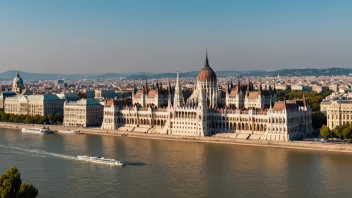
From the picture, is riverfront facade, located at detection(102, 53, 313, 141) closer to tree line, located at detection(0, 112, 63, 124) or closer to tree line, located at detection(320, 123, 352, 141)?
tree line, located at detection(320, 123, 352, 141)

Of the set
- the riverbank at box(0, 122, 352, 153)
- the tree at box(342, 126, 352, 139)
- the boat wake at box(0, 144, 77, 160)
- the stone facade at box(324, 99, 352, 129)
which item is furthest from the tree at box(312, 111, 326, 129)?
the boat wake at box(0, 144, 77, 160)

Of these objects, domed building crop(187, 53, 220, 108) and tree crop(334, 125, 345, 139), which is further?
domed building crop(187, 53, 220, 108)

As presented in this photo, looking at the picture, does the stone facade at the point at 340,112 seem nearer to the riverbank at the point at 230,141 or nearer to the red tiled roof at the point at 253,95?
the riverbank at the point at 230,141

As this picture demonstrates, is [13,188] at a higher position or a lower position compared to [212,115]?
lower

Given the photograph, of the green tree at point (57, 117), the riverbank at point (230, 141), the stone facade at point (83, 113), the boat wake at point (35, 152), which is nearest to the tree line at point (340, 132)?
the riverbank at point (230, 141)

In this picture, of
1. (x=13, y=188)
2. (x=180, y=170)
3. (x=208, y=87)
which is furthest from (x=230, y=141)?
(x=13, y=188)

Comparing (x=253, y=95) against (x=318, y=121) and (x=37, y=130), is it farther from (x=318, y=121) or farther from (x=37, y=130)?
(x=37, y=130)

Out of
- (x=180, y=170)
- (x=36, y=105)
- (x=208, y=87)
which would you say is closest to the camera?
(x=180, y=170)

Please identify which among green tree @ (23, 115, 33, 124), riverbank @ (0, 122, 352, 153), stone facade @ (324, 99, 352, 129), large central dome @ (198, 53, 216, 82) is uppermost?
large central dome @ (198, 53, 216, 82)
